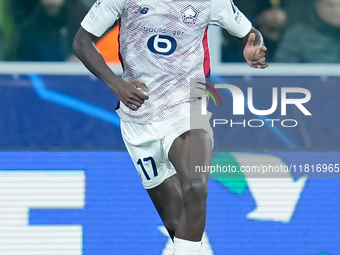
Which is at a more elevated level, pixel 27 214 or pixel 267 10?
pixel 267 10

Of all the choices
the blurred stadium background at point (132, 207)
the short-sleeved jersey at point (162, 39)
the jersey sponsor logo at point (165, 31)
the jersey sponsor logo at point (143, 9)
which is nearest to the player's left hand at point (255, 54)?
the short-sleeved jersey at point (162, 39)

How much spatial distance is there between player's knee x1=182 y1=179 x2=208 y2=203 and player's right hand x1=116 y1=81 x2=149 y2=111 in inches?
18.0

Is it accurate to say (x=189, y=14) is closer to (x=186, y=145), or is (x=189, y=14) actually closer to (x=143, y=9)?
(x=143, y=9)

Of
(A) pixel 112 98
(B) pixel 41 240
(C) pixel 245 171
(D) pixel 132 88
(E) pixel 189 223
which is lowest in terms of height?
(B) pixel 41 240

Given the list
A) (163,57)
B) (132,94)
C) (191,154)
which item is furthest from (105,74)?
(191,154)

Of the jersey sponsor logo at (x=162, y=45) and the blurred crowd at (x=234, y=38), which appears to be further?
the blurred crowd at (x=234, y=38)

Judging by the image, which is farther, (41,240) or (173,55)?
(41,240)

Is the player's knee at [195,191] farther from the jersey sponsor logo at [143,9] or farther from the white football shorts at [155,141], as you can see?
the jersey sponsor logo at [143,9]

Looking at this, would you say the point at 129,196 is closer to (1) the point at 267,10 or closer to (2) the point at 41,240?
(2) the point at 41,240

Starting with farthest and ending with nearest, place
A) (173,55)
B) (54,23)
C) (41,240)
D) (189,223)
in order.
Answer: (54,23) < (41,240) < (173,55) < (189,223)

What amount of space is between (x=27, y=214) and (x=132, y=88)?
1677mm

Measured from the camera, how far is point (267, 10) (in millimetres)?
4367

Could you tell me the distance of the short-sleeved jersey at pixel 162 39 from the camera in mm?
2777

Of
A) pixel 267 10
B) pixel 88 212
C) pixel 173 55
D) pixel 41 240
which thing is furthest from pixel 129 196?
pixel 267 10
